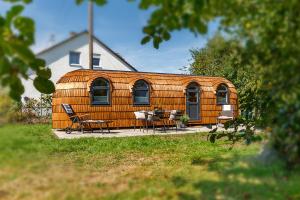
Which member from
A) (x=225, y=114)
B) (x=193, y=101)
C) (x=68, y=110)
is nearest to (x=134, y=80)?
(x=68, y=110)

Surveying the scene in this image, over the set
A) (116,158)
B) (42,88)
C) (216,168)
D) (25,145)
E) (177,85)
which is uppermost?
(177,85)

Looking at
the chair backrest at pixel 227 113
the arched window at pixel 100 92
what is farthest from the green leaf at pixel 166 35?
the chair backrest at pixel 227 113

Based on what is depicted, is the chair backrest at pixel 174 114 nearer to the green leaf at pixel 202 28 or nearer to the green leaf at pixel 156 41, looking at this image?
the green leaf at pixel 156 41

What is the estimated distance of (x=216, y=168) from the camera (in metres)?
3.88

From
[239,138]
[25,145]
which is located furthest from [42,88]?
[239,138]

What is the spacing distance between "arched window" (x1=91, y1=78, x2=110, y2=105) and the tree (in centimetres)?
1761

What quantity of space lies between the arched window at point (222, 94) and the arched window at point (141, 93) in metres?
5.55

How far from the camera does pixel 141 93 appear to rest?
73.2 ft

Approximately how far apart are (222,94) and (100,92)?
8.97 meters

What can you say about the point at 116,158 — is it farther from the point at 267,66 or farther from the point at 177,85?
the point at 177,85

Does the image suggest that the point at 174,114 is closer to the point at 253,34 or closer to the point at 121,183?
the point at 121,183

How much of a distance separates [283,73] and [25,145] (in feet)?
8.11

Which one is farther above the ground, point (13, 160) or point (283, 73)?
point (283, 73)

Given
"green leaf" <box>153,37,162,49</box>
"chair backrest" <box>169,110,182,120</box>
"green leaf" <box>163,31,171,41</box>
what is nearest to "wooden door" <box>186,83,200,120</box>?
"chair backrest" <box>169,110,182,120</box>
